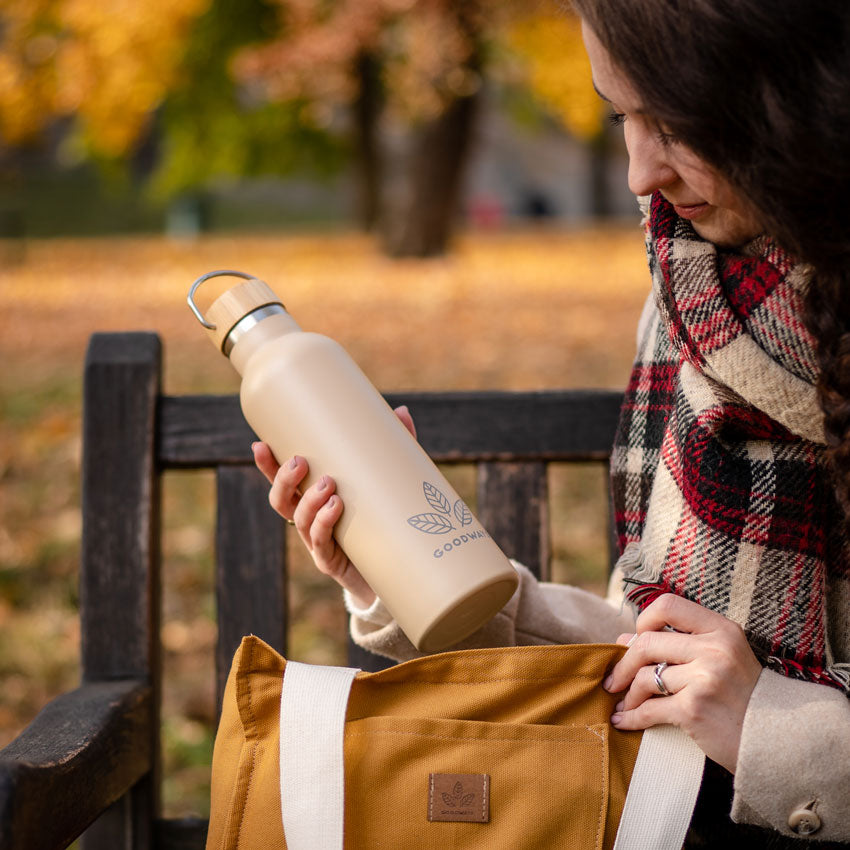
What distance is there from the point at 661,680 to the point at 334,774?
0.33 meters

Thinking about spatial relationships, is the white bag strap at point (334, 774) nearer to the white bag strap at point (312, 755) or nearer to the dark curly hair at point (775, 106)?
the white bag strap at point (312, 755)

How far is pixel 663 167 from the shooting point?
1.10 metres

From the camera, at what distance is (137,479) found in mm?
1478

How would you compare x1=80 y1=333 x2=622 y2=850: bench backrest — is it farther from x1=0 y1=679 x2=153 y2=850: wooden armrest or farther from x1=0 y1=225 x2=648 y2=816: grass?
x1=0 y1=225 x2=648 y2=816: grass

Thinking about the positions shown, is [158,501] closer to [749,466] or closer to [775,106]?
[749,466]

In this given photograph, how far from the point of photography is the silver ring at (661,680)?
3.59ft

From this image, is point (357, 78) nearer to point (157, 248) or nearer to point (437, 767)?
point (157, 248)

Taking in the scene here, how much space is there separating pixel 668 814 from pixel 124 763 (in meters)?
0.64

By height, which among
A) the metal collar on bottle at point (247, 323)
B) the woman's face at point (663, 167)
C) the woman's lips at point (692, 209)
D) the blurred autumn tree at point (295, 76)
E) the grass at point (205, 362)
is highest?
the blurred autumn tree at point (295, 76)

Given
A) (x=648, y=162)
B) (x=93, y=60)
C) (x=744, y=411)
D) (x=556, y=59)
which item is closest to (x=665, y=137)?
(x=648, y=162)

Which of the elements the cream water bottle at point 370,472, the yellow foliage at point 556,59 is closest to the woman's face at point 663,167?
the cream water bottle at point 370,472

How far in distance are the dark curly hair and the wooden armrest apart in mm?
827

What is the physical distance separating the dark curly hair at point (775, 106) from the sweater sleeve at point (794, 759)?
0.23m

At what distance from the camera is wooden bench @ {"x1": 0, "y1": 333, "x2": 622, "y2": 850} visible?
4.78ft
